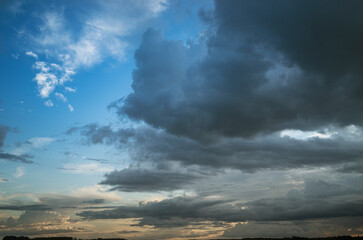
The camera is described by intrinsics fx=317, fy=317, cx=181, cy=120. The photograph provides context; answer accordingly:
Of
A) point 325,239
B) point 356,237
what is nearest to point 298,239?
point 325,239

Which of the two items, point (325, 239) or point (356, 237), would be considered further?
point (325, 239)

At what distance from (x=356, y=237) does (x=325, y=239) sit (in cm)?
1972

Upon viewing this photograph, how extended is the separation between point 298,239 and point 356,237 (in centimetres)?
3406

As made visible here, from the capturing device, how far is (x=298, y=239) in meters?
190

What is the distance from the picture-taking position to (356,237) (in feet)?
542

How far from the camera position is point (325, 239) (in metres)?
181

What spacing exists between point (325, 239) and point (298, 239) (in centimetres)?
1530

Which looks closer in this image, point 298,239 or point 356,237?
point 356,237

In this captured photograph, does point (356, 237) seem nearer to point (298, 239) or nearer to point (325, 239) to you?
point (325, 239)
